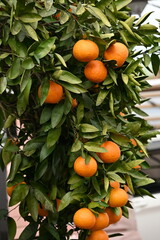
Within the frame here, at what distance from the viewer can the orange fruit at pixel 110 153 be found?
31.2 inches

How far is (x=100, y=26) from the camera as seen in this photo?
825 millimetres

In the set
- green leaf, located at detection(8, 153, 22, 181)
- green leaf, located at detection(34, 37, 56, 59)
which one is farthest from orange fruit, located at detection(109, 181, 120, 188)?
green leaf, located at detection(34, 37, 56, 59)

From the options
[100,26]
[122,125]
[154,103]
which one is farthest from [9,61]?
[154,103]

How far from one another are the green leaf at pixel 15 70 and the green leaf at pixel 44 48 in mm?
52

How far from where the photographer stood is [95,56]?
30.3 inches

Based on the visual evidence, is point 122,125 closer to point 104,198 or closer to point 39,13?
point 104,198

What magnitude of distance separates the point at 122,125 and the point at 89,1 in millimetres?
298

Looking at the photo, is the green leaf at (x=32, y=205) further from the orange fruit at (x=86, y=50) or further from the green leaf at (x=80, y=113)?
the orange fruit at (x=86, y=50)

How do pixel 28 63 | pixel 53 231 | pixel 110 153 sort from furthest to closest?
pixel 53 231
pixel 110 153
pixel 28 63

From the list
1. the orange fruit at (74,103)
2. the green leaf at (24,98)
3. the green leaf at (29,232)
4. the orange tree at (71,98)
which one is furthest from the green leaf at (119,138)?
the green leaf at (29,232)

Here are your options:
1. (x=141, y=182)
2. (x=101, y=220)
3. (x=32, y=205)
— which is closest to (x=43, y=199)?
(x=32, y=205)

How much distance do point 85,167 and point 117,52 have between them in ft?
0.78

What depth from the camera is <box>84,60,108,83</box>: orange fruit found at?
77cm

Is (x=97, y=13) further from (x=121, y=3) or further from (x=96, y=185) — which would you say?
(x=96, y=185)
